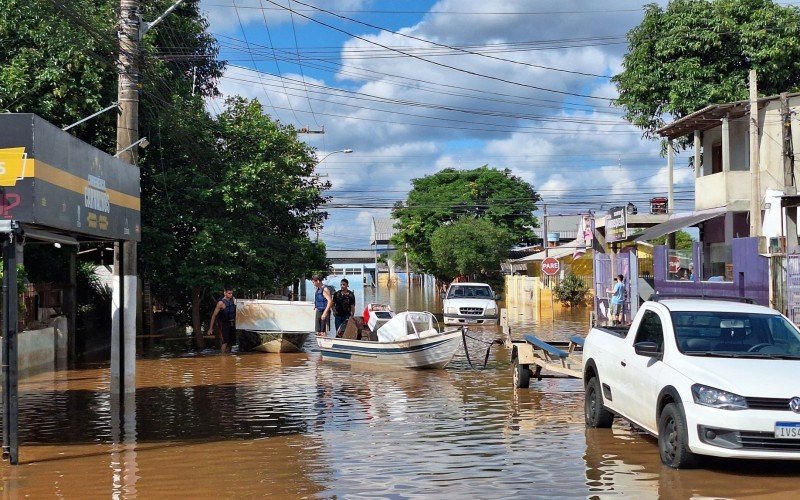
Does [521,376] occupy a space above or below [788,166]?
below

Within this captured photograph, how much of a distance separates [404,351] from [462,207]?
2358 inches

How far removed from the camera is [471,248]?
70938 mm

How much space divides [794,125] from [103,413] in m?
23.6

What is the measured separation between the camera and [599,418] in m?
12.0

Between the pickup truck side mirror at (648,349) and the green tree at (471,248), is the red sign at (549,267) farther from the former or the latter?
the pickup truck side mirror at (648,349)

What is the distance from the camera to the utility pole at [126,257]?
53.0 ft

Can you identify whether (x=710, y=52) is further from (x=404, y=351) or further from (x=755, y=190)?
(x=404, y=351)

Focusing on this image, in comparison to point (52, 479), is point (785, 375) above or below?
above

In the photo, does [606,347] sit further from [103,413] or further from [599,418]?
[103,413]

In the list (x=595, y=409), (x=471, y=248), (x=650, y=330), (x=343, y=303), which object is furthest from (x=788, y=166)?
(x=471, y=248)

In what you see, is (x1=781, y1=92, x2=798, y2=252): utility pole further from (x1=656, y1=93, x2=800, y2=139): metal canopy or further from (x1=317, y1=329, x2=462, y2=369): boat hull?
(x1=317, y1=329, x2=462, y2=369): boat hull

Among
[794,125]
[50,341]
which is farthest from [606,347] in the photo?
[794,125]

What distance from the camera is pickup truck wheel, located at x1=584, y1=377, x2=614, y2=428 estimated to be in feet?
39.3

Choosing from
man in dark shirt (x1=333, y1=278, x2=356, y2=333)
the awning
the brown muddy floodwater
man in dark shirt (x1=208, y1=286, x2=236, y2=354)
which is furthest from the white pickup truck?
the awning
